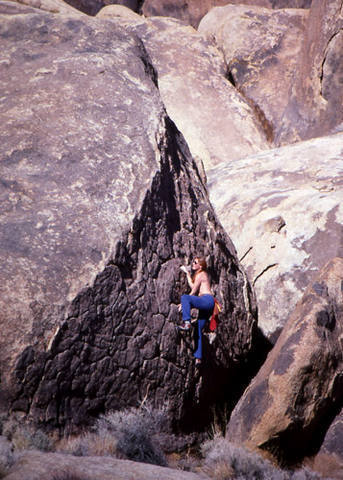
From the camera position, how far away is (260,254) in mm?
4867

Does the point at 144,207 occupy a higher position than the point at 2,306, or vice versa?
the point at 144,207

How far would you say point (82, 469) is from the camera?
2.33m

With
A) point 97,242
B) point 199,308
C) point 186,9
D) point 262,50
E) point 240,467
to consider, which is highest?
point 186,9

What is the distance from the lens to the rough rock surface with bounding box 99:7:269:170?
25.3ft

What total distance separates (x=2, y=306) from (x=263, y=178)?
369cm

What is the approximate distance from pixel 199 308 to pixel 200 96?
5.44 meters

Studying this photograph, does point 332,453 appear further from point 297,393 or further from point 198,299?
point 198,299

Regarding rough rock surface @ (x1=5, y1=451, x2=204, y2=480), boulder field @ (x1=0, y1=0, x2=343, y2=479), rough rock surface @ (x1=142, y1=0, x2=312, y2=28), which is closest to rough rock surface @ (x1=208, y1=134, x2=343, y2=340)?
boulder field @ (x1=0, y1=0, x2=343, y2=479)

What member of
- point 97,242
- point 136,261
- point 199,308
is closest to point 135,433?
point 199,308

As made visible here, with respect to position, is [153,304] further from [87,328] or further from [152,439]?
[152,439]

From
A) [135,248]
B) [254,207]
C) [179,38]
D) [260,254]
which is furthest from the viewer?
[179,38]

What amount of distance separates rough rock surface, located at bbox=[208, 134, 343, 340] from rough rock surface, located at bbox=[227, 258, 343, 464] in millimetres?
803

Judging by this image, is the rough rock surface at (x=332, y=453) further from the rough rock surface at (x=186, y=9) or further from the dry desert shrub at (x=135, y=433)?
the rough rock surface at (x=186, y=9)

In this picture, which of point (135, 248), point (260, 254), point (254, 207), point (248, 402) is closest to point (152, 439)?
point (248, 402)
